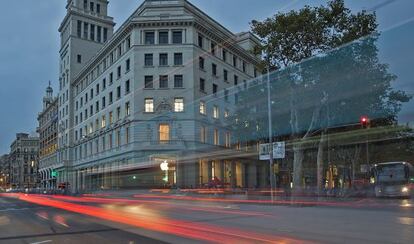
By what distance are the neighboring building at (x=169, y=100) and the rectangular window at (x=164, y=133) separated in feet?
0.40

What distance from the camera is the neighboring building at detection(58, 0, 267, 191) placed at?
61.6m

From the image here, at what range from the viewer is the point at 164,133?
205 feet

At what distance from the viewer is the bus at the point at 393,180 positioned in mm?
38844

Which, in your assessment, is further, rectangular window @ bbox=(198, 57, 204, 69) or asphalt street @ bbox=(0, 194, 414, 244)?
rectangular window @ bbox=(198, 57, 204, 69)

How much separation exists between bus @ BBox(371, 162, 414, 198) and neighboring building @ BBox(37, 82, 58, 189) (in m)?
77.2

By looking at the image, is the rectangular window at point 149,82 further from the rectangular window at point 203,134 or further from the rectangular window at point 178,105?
the rectangular window at point 203,134

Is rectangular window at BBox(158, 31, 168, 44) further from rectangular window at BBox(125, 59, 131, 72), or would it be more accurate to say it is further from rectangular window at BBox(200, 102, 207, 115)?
rectangular window at BBox(200, 102, 207, 115)

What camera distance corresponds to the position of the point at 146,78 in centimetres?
6494

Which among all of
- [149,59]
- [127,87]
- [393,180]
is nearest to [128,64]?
[127,87]

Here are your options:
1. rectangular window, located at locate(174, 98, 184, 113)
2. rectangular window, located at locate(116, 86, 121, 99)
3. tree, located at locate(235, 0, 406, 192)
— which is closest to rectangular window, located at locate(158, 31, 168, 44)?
rectangular window, located at locate(174, 98, 184, 113)

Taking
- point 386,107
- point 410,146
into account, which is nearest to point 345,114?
point 386,107

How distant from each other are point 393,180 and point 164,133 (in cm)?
3054

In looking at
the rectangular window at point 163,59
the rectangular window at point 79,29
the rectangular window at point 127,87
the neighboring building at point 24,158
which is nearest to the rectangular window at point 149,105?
the rectangular window at point 127,87

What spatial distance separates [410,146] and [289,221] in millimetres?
38312
